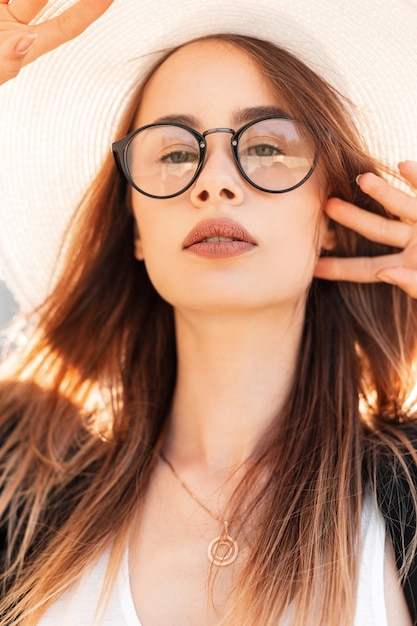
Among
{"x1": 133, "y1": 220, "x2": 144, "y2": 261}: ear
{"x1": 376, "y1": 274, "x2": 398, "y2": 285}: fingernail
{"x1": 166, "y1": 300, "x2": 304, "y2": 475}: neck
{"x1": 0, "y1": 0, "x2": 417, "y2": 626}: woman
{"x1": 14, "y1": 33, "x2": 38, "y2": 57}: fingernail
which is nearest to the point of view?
{"x1": 14, "y1": 33, "x2": 38, "y2": 57}: fingernail

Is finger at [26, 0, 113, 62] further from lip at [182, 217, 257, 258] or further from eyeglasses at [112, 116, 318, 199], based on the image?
lip at [182, 217, 257, 258]

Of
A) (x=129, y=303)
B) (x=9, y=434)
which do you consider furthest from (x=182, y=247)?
(x=9, y=434)

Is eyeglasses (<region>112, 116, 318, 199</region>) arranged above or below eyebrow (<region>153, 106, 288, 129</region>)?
below

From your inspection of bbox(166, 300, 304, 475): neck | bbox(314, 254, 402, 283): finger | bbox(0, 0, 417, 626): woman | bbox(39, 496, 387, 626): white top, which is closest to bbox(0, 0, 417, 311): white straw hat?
bbox(0, 0, 417, 626): woman

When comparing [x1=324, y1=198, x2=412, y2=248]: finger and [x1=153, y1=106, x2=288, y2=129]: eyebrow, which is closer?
[x1=153, y1=106, x2=288, y2=129]: eyebrow

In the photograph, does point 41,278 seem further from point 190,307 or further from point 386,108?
point 386,108

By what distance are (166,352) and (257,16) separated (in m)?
1.26

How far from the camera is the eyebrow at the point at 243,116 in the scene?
2.45 m

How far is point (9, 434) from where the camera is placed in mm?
3002

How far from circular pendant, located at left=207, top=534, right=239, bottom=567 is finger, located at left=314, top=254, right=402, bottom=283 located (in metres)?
0.92

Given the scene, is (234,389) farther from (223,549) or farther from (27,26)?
(27,26)

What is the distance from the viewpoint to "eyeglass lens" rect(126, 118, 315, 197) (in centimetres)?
243

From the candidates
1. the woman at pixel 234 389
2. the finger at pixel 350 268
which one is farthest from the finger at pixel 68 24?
the finger at pixel 350 268

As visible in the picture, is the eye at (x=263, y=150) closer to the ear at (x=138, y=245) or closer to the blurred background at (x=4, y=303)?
the ear at (x=138, y=245)
